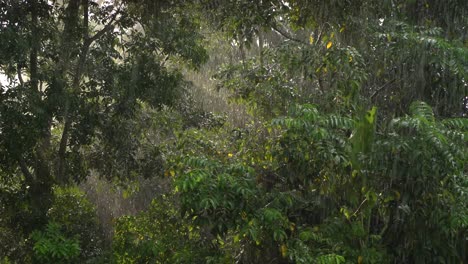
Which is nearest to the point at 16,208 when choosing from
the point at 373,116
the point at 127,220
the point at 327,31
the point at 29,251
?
the point at 29,251

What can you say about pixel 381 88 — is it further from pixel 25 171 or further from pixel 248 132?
pixel 25 171

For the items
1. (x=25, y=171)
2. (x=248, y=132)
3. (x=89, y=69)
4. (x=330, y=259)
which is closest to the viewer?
(x=330, y=259)

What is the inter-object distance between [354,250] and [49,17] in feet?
15.2

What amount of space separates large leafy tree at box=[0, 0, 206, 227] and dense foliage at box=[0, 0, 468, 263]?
1.0 inches

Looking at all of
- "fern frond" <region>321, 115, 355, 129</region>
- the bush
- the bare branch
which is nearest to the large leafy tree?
the bush

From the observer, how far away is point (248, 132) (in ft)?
26.3

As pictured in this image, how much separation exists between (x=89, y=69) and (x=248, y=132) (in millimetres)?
2323

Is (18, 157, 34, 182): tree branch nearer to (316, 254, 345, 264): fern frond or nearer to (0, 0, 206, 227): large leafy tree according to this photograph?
(0, 0, 206, 227): large leafy tree

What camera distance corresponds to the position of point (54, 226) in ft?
26.3

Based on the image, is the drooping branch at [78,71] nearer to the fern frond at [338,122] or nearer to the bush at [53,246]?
the bush at [53,246]

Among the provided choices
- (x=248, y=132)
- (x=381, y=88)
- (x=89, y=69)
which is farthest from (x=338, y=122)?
(x=89, y=69)

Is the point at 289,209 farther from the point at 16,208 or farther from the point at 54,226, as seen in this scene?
the point at 16,208

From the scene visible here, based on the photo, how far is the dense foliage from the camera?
241 inches

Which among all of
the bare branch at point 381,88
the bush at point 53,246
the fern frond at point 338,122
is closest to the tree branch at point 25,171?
the bush at point 53,246
